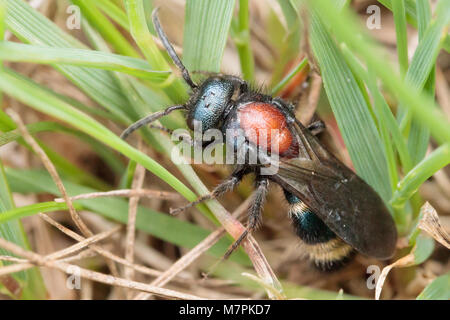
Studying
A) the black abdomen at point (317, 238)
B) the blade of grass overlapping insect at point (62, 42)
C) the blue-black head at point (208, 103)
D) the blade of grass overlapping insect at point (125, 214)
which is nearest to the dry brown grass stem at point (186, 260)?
the blade of grass overlapping insect at point (125, 214)

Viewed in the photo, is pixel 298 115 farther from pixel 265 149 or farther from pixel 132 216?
pixel 132 216

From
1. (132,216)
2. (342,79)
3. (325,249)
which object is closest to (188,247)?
(132,216)

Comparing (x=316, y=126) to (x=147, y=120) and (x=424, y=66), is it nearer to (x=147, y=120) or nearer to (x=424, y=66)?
(x=424, y=66)

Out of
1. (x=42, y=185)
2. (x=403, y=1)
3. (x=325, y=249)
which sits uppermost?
(x=403, y=1)

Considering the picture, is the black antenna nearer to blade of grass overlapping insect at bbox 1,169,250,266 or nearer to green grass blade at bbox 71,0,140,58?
green grass blade at bbox 71,0,140,58

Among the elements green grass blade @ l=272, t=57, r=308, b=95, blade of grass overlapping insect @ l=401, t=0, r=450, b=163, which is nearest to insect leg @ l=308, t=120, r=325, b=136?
green grass blade @ l=272, t=57, r=308, b=95
